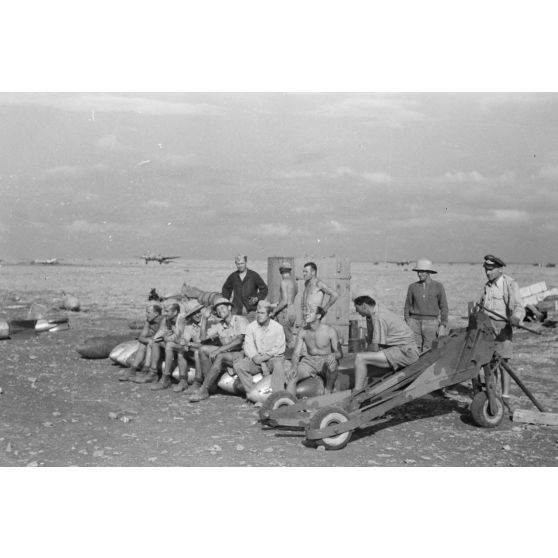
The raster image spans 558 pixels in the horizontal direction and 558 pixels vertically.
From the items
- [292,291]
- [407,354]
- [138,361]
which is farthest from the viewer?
[292,291]

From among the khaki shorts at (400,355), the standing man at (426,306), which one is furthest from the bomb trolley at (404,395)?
the standing man at (426,306)

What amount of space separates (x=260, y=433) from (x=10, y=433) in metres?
2.61

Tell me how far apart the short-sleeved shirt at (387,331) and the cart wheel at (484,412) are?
39.1 inches

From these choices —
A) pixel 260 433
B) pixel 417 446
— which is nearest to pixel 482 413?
pixel 417 446

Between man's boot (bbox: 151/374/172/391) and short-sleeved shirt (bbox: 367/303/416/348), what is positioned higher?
short-sleeved shirt (bbox: 367/303/416/348)

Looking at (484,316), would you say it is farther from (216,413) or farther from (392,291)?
(392,291)

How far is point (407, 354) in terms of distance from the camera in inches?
263

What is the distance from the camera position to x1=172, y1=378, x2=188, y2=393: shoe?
846 centimetres

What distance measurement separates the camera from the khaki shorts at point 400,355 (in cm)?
664

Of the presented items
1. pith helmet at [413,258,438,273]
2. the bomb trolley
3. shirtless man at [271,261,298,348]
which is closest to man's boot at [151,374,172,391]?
shirtless man at [271,261,298,348]

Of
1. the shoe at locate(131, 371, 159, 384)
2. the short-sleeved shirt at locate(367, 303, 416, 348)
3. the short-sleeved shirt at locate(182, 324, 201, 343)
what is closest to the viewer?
the short-sleeved shirt at locate(367, 303, 416, 348)

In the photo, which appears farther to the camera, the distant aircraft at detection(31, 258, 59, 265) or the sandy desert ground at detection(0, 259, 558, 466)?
the distant aircraft at detection(31, 258, 59, 265)

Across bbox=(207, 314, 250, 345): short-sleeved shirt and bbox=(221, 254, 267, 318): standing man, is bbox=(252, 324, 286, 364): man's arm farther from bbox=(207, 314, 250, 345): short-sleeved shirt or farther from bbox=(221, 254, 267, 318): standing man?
bbox=(221, 254, 267, 318): standing man

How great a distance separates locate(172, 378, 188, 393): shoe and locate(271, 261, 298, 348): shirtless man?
63.8 inches
